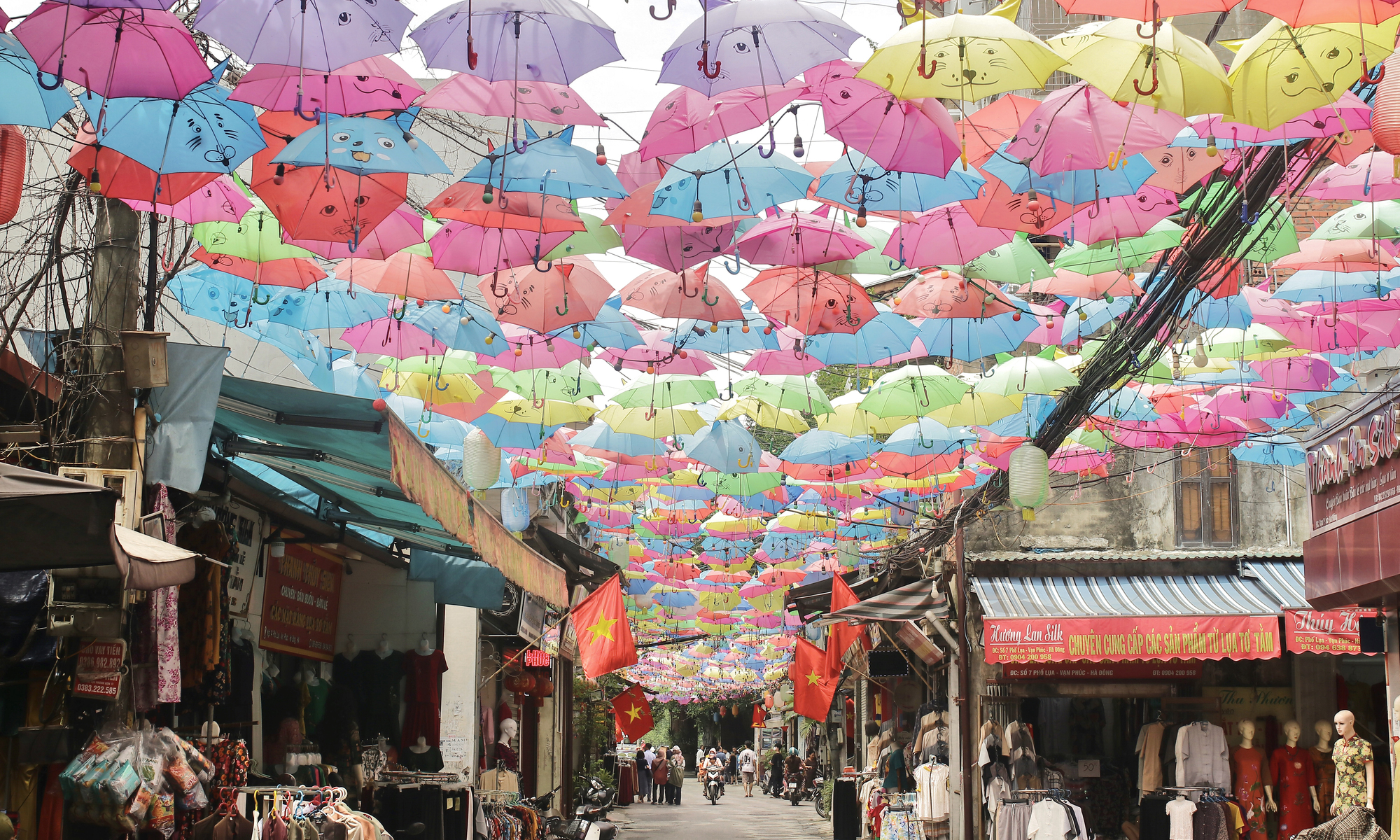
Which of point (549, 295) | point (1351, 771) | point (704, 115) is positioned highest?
point (704, 115)

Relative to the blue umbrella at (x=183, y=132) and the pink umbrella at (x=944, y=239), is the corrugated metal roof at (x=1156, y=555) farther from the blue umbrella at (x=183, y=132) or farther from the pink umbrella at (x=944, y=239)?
the blue umbrella at (x=183, y=132)

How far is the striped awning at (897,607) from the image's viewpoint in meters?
13.9

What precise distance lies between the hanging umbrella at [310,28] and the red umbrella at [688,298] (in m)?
3.15

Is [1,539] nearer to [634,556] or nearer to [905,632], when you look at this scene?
[905,632]

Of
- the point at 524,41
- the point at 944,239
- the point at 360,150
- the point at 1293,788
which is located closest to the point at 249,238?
the point at 360,150

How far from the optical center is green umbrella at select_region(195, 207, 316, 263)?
24.0ft

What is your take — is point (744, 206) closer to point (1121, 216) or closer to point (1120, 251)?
point (1121, 216)

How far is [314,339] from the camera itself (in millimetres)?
10039

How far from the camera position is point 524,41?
5324 mm

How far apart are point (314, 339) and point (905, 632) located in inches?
398

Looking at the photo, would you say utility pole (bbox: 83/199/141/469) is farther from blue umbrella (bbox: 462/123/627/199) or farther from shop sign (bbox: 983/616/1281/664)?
shop sign (bbox: 983/616/1281/664)

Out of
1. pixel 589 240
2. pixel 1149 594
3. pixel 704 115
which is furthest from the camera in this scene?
pixel 1149 594

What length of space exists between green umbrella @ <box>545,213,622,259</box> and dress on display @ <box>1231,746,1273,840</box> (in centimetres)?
1004

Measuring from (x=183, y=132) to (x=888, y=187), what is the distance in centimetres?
361
